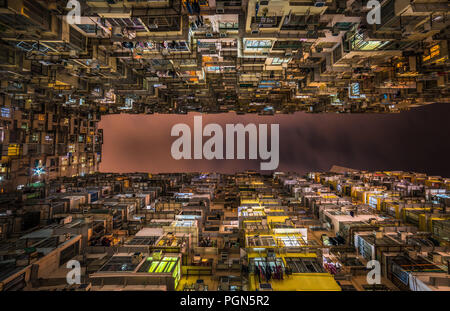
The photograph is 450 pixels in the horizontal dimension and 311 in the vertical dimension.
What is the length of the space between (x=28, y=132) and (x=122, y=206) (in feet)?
97.6

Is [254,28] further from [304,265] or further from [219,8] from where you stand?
[304,265]

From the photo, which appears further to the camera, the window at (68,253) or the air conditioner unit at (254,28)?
the window at (68,253)

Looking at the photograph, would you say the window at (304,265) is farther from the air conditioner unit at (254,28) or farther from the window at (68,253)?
the window at (68,253)

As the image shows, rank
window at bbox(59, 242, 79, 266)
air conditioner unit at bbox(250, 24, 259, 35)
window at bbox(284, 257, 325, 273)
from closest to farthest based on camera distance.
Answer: window at bbox(284, 257, 325, 273), air conditioner unit at bbox(250, 24, 259, 35), window at bbox(59, 242, 79, 266)

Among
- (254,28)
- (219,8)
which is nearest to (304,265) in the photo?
(254,28)

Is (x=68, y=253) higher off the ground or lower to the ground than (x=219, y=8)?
lower

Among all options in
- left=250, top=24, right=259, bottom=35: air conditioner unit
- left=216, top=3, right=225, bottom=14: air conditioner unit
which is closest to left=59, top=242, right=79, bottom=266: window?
left=216, top=3, right=225, bottom=14: air conditioner unit

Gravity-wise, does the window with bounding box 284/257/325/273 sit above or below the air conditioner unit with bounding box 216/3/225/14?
below

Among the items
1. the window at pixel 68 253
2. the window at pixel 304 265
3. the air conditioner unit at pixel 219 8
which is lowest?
the window at pixel 68 253

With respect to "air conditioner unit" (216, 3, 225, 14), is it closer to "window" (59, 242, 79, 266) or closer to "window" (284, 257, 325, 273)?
"window" (284, 257, 325, 273)

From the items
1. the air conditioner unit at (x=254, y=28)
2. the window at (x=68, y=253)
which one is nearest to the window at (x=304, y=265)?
the air conditioner unit at (x=254, y=28)

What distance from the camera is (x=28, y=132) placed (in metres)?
40.1
